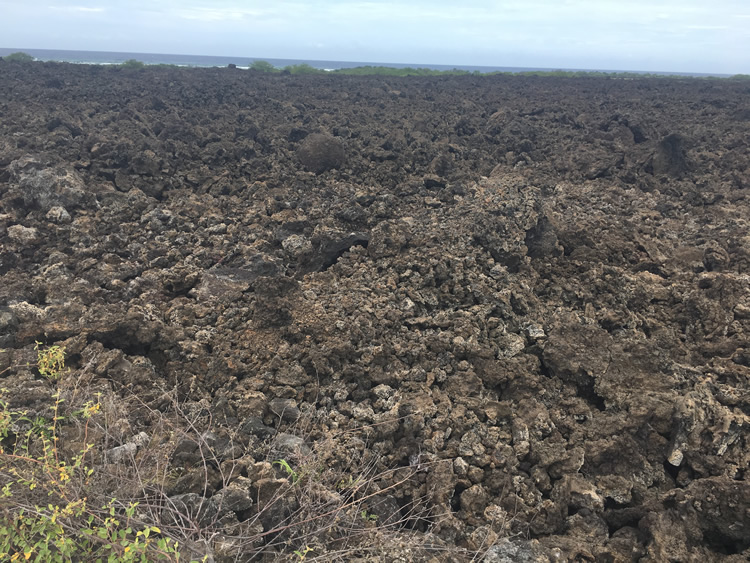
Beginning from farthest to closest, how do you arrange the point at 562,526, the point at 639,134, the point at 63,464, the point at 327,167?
1. the point at 639,134
2. the point at 327,167
3. the point at 562,526
4. the point at 63,464

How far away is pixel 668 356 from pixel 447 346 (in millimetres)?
1831

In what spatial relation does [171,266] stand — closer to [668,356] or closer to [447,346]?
[447,346]

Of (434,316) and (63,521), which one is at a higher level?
(434,316)

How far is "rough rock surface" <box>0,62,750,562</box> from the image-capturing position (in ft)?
9.33

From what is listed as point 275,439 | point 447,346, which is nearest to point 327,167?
point 447,346

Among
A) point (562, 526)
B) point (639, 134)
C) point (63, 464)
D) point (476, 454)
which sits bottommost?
point (562, 526)

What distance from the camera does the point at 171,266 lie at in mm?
5500

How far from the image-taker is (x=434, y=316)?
175 inches

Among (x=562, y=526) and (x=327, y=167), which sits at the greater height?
(x=327, y=167)

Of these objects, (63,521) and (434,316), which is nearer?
(63,521)

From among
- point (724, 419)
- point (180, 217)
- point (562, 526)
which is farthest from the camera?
point (180, 217)

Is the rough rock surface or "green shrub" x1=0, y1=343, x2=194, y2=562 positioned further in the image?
the rough rock surface

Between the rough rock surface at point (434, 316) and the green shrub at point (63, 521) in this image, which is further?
the rough rock surface at point (434, 316)

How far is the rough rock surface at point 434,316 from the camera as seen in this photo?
2.84 metres
